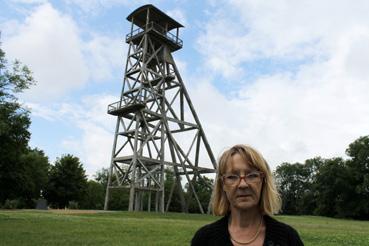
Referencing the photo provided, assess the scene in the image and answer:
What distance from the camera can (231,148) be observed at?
2.79 meters

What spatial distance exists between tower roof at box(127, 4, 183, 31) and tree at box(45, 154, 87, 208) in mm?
29184

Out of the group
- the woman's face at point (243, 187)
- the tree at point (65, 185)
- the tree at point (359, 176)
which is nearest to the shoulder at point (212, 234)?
the woman's face at point (243, 187)

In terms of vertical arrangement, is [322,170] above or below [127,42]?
below

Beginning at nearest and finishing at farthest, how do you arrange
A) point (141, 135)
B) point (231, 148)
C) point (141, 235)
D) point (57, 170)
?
point (231, 148) < point (141, 235) < point (141, 135) < point (57, 170)

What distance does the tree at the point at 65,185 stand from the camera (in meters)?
58.9

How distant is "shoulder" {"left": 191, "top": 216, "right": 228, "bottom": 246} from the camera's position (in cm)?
271

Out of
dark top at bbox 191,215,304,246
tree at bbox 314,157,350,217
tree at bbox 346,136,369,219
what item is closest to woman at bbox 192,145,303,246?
dark top at bbox 191,215,304,246

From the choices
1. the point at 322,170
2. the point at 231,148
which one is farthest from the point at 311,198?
the point at 231,148

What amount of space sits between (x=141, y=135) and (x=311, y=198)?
159ft

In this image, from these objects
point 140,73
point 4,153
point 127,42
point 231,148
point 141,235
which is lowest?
point 141,235

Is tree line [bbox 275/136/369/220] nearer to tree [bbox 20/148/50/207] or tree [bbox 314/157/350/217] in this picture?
tree [bbox 314/157/350/217]

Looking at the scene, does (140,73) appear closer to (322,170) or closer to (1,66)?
(1,66)

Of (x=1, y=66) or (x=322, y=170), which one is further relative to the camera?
(x=322, y=170)

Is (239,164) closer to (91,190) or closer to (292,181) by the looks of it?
(91,190)
